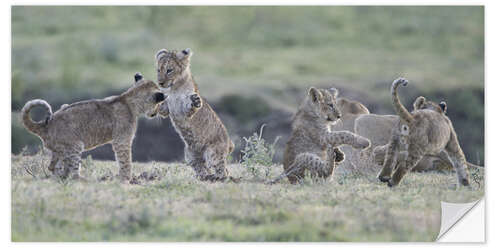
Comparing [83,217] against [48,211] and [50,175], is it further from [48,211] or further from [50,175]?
[50,175]

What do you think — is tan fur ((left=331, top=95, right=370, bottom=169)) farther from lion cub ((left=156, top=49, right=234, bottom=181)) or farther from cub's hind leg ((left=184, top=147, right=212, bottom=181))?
cub's hind leg ((left=184, top=147, right=212, bottom=181))

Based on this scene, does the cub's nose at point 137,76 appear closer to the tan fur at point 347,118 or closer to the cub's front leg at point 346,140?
the cub's front leg at point 346,140

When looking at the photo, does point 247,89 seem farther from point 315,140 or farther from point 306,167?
point 306,167

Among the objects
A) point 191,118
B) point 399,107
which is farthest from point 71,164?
point 399,107

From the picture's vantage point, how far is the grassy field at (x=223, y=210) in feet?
23.3

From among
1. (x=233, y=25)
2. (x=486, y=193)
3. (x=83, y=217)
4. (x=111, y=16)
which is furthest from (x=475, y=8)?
(x=83, y=217)

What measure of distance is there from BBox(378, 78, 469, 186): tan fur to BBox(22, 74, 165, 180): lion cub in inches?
113

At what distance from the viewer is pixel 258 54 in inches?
491

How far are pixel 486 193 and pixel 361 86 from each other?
5.15 metres

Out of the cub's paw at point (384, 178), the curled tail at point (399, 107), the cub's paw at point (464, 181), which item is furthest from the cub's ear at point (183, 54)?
the cub's paw at point (464, 181)

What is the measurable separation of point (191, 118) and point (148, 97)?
0.59 meters

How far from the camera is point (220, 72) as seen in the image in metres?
13.9

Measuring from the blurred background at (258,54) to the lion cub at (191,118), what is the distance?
977 mm

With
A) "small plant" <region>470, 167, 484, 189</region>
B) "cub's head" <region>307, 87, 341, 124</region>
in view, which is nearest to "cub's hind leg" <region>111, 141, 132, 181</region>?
"cub's head" <region>307, 87, 341, 124</region>
